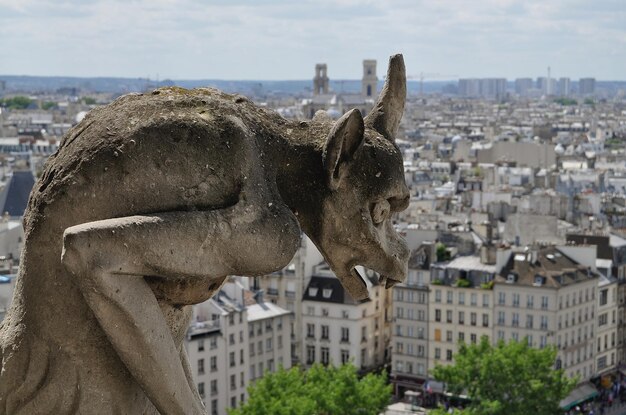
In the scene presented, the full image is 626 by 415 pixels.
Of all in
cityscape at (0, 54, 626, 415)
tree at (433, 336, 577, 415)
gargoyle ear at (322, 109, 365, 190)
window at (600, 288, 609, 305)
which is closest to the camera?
gargoyle ear at (322, 109, 365, 190)

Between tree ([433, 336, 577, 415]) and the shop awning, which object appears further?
the shop awning

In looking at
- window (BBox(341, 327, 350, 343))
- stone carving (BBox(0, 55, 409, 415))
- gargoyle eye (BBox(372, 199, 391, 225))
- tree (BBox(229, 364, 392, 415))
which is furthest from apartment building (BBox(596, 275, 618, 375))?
stone carving (BBox(0, 55, 409, 415))

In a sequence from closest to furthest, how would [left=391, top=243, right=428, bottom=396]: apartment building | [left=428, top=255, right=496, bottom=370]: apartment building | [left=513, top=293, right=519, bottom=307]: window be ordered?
[left=513, top=293, right=519, bottom=307]: window < [left=428, top=255, right=496, bottom=370]: apartment building < [left=391, top=243, right=428, bottom=396]: apartment building

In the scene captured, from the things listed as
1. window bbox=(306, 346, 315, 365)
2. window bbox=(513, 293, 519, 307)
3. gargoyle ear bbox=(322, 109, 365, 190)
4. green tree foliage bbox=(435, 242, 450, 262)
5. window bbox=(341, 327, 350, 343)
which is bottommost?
window bbox=(306, 346, 315, 365)

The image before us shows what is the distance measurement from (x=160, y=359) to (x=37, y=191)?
84 centimetres

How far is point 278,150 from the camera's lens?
5957mm

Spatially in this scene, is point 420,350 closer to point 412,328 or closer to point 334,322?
point 412,328

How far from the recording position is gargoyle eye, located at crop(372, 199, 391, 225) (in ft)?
19.6

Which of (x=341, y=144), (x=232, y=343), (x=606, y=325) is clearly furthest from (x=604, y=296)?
(x=341, y=144)

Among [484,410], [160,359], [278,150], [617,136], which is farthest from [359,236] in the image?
[617,136]

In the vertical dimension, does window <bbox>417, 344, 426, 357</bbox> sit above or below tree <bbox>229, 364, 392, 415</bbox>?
below

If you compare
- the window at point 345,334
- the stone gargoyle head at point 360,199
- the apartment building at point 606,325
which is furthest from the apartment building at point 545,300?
the stone gargoyle head at point 360,199

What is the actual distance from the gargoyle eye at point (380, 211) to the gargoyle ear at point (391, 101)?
0.35m

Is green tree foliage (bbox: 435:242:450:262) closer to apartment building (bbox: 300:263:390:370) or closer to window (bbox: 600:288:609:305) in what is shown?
apartment building (bbox: 300:263:390:370)
